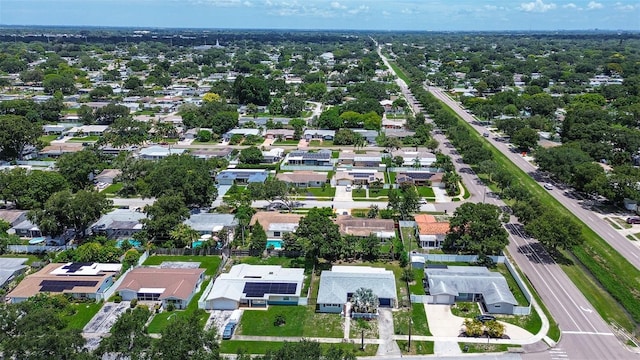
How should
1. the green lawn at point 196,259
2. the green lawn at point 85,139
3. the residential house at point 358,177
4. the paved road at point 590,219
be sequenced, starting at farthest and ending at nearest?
the green lawn at point 85,139, the residential house at point 358,177, the paved road at point 590,219, the green lawn at point 196,259

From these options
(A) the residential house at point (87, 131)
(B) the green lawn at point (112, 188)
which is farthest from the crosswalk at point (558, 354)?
(A) the residential house at point (87, 131)

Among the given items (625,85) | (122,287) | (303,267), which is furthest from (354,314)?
(625,85)

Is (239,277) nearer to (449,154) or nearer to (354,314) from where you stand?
(354,314)

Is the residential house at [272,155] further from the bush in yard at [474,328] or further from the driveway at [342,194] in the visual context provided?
the bush in yard at [474,328]

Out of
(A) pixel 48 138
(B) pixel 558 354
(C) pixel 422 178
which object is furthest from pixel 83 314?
(A) pixel 48 138

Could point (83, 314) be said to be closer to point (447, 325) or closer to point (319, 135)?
point (447, 325)

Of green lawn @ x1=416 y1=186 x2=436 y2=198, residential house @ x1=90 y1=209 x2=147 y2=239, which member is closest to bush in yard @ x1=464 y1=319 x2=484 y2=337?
green lawn @ x1=416 y1=186 x2=436 y2=198

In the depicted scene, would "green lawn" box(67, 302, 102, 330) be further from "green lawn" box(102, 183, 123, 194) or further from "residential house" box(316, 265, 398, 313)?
"green lawn" box(102, 183, 123, 194)
